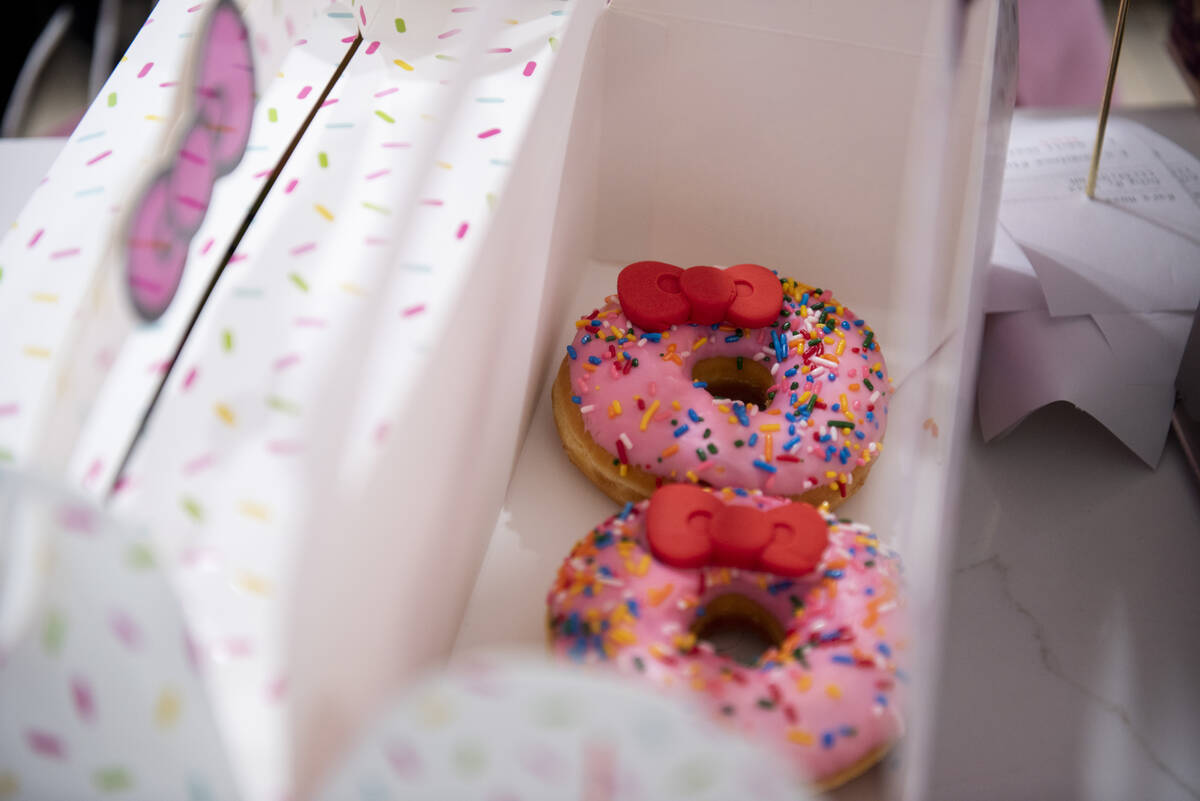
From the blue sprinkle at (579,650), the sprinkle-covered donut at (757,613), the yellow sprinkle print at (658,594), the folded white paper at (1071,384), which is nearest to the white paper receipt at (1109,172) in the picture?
the folded white paper at (1071,384)

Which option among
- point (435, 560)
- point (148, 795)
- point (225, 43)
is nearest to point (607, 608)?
point (435, 560)

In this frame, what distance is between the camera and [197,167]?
0.99m

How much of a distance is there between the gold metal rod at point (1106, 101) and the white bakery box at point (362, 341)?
317 millimetres

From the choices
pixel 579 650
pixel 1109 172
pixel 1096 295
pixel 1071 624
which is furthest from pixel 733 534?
pixel 1109 172

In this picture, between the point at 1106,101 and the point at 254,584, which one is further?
the point at 1106,101

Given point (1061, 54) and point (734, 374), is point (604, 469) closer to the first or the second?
point (734, 374)

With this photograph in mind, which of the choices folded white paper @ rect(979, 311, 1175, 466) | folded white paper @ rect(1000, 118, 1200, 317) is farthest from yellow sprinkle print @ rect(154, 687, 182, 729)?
folded white paper @ rect(1000, 118, 1200, 317)

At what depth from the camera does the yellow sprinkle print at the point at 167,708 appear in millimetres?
657

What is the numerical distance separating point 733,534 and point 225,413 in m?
0.58

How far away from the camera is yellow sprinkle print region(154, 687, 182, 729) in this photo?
2.16 ft

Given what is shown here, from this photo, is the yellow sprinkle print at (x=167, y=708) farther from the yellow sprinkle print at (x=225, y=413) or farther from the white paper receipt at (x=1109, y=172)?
the white paper receipt at (x=1109, y=172)

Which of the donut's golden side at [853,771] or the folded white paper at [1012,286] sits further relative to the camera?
the folded white paper at [1012,286]

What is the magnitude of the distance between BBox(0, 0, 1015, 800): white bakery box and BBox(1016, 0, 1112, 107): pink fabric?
1015 mm

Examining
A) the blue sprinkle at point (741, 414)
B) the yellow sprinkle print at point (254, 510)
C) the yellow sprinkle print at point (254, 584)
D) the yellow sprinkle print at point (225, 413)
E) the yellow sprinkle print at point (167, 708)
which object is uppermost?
the yellow sprinkle print at point (225, 413)
